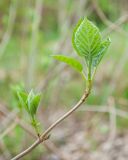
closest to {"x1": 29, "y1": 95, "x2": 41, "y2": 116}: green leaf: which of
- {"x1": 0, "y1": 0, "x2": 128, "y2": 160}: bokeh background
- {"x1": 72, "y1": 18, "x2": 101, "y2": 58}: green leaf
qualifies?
{"x1": 72, "y1": 18, "x2": 101, "y2": 58}: green leaf

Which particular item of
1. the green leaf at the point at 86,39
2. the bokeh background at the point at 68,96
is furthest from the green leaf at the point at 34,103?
the bokeh background at the point at 68,96

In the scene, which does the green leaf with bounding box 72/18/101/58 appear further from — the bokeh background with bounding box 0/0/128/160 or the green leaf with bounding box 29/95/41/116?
the bokeh background with bounding box 0/0/128/160

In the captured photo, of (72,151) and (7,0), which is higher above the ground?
(7,0)

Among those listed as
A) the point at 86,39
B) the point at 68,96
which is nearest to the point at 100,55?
the point at 86,39

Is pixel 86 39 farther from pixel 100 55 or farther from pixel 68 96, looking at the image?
pixel 68 96

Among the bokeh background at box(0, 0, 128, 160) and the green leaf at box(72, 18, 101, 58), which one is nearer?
the green leaf at box(72, 18, 101, 58)

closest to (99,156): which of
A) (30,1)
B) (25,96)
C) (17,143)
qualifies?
(17,143)

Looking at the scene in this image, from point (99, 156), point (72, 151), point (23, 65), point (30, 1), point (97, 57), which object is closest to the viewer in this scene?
point (97, 57)

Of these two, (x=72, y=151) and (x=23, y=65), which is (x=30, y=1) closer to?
(x=23, y=65)
